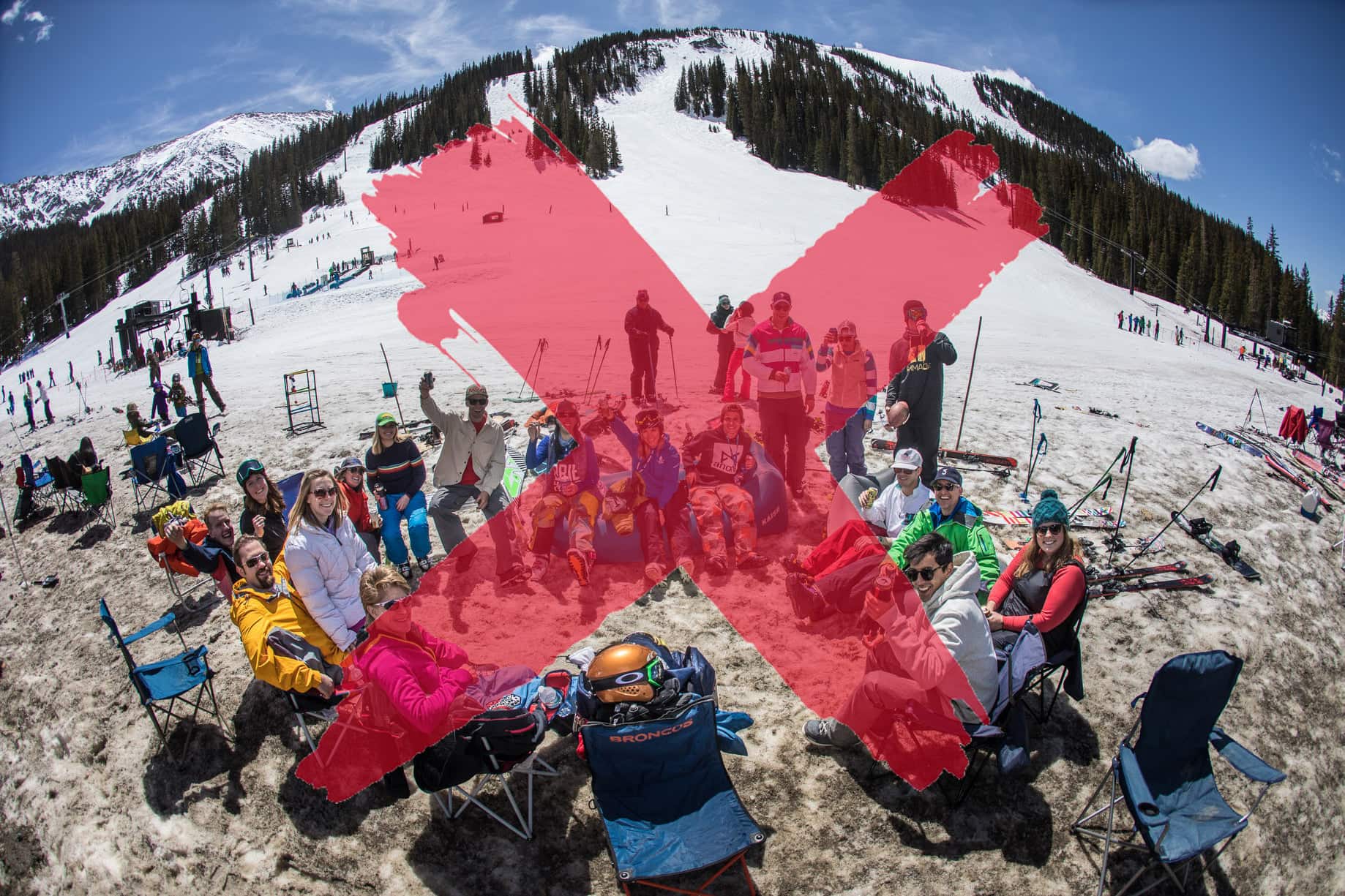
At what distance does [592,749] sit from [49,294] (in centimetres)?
9454

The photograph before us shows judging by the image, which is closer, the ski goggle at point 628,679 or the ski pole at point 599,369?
the ski goggle at point 628,679

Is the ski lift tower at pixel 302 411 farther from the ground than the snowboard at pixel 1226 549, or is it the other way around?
the ski lift tower at pixel 302 411

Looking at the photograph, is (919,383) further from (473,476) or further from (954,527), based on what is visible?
(473,476)

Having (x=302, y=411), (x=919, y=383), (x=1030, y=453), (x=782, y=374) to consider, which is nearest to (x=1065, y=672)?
(x=919, y=383)

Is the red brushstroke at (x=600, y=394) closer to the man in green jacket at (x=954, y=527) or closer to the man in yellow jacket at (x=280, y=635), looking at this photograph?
the man in yellow jacket at (x=280, y=635)

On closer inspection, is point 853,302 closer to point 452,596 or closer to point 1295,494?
point 1295,494

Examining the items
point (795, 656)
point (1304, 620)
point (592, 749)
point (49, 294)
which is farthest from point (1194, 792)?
point (49, 294)

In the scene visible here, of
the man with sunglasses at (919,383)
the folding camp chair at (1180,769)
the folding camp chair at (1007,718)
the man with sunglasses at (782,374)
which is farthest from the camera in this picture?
the man with sunglasses at (782,374)

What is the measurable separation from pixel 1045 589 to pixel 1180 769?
1157 mm

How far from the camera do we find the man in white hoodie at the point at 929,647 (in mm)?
3531

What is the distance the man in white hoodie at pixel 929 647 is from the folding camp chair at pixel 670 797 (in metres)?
0.96

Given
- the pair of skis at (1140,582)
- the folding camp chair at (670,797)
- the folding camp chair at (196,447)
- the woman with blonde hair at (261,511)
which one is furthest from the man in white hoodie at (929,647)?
the folding camp chair at (196,447)

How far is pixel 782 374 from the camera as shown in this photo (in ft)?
22.2

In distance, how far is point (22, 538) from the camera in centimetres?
823
